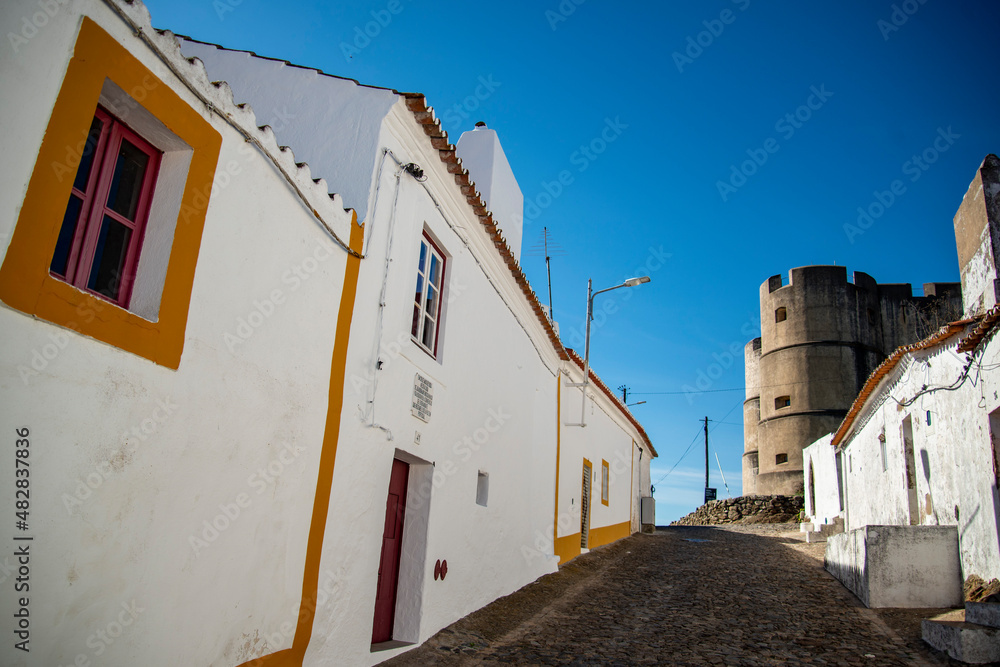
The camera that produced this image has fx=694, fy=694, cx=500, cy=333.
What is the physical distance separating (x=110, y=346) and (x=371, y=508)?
285cm

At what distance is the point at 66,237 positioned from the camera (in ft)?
11.8

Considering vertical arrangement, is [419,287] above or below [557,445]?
above

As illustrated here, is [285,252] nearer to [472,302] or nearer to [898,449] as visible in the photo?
[472,302]

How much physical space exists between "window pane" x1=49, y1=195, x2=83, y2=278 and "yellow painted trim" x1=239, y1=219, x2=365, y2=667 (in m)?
2.03

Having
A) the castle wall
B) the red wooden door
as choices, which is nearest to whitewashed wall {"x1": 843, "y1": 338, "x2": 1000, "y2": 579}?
the castle wall

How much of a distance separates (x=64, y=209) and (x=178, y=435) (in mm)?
1282

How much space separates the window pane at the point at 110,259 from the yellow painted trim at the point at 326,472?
172 centimetres

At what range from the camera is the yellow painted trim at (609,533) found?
15.7 m

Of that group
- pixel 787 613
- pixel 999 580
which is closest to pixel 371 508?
pixel 787 613

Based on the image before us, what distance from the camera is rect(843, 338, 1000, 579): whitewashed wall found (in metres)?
7.32

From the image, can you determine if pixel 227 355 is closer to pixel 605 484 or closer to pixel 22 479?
pixel 22 479

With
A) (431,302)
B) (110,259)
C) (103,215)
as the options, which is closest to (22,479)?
(110,259)

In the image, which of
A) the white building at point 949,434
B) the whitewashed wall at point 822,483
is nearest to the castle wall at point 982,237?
the white building at point 949,434

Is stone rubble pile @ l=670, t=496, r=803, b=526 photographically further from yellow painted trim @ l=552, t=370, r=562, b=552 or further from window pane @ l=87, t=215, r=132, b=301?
window pane @ l=87, t=215, r=132, b=301
